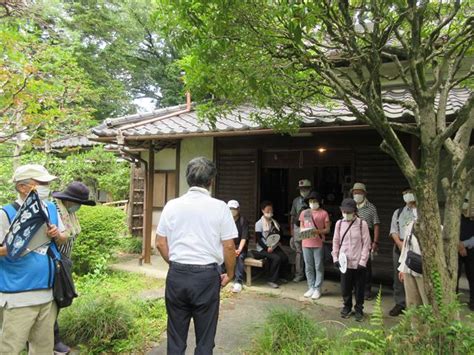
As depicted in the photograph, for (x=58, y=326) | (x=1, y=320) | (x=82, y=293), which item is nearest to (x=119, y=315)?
(x=58, y=326)

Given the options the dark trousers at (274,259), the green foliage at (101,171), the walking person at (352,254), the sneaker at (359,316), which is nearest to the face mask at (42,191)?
the walking person at (352,254)

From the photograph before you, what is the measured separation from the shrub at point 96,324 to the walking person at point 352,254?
3.08 meters

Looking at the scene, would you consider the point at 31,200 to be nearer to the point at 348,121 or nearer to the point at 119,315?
the point at 119,315

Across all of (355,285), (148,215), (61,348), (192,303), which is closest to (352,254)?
(355,285)

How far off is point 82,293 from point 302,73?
17.0ft

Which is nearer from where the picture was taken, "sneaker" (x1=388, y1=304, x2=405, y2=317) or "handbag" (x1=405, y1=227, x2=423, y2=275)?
"handbag" (x1=405, y1=227, x2=423, y2=275)

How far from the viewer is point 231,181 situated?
9.03 meters

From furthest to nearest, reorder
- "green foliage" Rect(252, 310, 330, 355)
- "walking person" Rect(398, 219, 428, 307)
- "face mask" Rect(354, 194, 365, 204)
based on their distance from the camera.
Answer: "face mask" Rect(354, 194, 365, 204) → "walking person" Rect(398, 219, 428, 307) → "green foliage" Rect(252, 310, 330, 355)

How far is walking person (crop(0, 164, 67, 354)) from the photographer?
3.12 meters

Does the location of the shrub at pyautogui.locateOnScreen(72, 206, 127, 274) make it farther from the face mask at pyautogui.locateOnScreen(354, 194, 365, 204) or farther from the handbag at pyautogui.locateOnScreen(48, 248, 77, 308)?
the face mask at pyautogui.locateOnScreen(354, 194, 365, 204)

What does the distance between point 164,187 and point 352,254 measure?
618cm

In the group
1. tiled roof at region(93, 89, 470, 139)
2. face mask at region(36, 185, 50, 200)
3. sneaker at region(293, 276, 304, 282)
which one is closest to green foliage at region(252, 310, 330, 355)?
face mask at region(36, 185, 50, 200)

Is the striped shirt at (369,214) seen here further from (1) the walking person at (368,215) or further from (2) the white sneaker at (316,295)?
(2) the white sneaker at (316,295)

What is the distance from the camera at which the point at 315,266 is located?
260 inches
